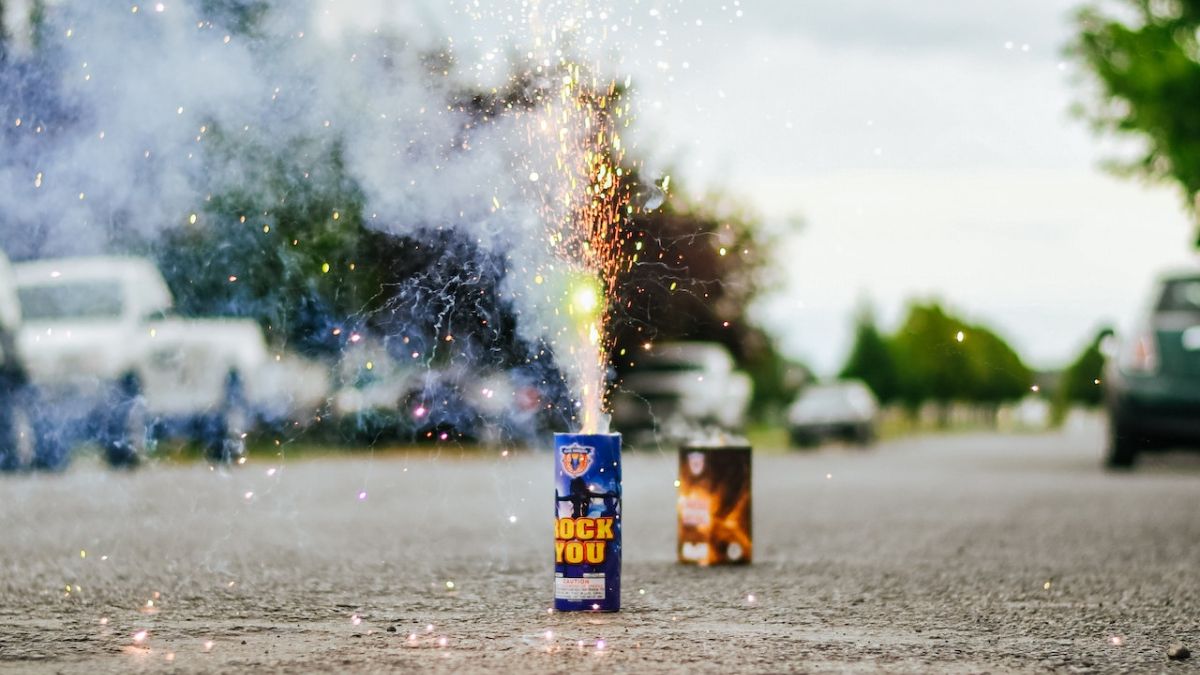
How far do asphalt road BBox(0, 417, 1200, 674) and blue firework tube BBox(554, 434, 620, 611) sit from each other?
156mm

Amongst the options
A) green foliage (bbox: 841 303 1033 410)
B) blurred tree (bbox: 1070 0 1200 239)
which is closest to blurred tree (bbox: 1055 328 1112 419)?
green foliage (bbox: 841 303 1033 410)

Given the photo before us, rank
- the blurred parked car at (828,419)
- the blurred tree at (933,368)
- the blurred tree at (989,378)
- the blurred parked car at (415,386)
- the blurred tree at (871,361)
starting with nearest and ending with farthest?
the blurred parked car at (415,386) < the blurred parked car at (828,419) < the blurred tree at (871,361) < the blurred tree at (933,368) < the blurred tree at (989,378)

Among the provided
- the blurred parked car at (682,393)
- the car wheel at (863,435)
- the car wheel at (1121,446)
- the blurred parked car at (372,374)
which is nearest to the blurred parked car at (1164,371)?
the car wheel at (1121,446)

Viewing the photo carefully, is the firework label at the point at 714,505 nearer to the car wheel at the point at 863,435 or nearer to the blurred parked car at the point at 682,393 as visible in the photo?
the blurred parked car at the point at 682,393

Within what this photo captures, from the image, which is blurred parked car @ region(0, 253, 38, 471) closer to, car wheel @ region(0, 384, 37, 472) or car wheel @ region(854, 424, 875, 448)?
car wheel @ region(0, 384, 37, 472)

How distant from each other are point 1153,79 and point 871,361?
60.6 metres

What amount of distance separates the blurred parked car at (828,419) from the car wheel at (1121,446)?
12613mm

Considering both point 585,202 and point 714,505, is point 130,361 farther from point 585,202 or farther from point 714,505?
point 585,202

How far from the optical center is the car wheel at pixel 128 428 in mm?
14719

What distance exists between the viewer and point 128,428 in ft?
53.7

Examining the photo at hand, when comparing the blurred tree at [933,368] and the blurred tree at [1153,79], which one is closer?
the blurred tree at [1153,79]

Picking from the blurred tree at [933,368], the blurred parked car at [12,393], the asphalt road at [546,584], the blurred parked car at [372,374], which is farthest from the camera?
the blurred tree at [933,368]

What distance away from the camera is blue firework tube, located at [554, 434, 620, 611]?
5391mm

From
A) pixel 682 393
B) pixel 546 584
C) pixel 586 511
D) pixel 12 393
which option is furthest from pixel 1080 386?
pixel 586 511
